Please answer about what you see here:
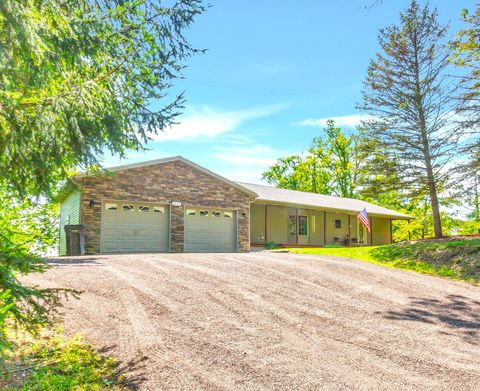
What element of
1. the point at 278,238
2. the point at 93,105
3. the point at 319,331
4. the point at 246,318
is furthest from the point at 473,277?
the point at 278,238

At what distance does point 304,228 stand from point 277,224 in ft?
7.06

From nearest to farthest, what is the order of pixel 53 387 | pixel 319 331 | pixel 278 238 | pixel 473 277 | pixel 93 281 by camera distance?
pixel 53 387, pixel 319 331, pixel 93 281, pixel 473 277, pixel 278 238

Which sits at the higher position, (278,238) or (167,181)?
(167,181)

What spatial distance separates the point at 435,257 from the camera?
11.9 metres

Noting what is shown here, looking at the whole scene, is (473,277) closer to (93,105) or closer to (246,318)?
(246,318)

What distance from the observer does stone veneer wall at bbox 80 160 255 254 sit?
621 inches

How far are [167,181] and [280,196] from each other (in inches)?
347

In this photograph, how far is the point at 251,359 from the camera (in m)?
5.03

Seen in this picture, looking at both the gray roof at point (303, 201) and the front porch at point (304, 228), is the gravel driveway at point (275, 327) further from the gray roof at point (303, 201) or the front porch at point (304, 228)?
the front porch at point (304, 228)

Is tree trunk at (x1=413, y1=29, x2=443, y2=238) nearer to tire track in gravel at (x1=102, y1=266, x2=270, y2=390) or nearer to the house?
the house

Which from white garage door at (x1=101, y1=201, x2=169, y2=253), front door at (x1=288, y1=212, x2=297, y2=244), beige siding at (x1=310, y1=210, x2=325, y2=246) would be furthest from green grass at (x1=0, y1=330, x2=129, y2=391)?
beige siding at (x1=310, y1=210, x2=325, y2=246)

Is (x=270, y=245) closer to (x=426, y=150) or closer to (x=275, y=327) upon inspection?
(x=426, y=150)

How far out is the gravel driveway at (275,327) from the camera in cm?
466

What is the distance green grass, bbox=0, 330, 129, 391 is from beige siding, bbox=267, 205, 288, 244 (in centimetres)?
1902
